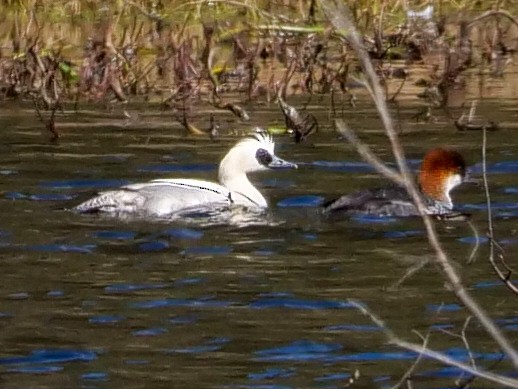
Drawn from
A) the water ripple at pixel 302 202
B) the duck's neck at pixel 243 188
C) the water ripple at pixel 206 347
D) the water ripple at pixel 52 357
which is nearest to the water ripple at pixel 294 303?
the water ripple at pixel 206 347

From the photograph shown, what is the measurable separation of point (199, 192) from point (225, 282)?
→ 2613 millimetres

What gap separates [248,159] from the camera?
11.1 metres

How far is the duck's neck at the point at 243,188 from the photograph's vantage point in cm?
1066

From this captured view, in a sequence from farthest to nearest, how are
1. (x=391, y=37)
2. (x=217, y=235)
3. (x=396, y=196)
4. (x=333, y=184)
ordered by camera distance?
(x=391, y=37)
(x=333, y=184)
(x=396, y=196)
(x=217, y=235)

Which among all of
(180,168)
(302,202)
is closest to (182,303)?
(302,202)

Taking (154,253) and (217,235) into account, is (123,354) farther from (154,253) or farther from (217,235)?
(217,235)

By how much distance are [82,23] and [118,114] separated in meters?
5.91

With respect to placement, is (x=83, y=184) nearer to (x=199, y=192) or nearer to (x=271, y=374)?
(x=199, y=192)

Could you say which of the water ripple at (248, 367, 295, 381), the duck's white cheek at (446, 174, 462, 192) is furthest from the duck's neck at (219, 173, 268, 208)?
the water ripple at (248, 367, 295, 381)

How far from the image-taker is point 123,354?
245 inches

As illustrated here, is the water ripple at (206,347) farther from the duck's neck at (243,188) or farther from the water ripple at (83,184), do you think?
the water ripple at (83,184)

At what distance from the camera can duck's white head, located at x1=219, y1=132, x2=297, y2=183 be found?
11047 mm

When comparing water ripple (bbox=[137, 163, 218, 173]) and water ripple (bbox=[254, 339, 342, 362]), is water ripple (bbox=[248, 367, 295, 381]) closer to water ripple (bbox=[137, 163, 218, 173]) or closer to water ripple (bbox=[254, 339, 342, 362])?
water ripple (bbox=[254, 339, 342, 362])

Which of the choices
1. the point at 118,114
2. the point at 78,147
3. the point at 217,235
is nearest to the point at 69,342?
the point at 217,235
